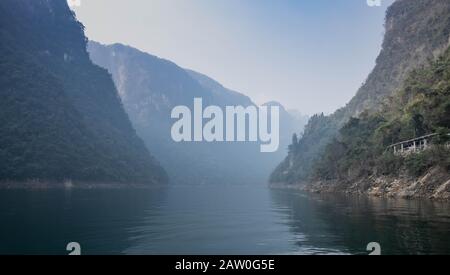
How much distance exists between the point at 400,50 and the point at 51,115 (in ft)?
386

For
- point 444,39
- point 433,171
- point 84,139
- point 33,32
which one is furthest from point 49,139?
point 444,39

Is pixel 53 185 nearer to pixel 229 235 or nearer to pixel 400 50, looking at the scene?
pixel 229 235

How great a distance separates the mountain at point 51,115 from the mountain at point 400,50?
246 ft

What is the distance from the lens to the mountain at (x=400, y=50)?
108 meters

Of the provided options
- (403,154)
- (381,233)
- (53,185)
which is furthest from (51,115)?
(381,233)

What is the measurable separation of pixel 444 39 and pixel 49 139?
11288 cm

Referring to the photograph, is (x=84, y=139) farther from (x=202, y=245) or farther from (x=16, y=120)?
(x=202, y=245)

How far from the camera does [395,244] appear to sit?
17.0m

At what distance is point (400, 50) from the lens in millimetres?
133750

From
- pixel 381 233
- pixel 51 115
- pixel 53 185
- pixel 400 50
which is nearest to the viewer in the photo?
pixel 381 233

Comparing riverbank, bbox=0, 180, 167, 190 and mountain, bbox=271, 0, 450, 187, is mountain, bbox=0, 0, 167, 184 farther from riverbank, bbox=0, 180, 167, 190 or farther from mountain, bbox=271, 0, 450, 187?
mountain, bbox=271, 0, 450, 187

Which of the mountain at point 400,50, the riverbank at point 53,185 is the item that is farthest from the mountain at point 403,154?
the riverbank at point 53,185

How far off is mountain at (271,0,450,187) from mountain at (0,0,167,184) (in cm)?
7502

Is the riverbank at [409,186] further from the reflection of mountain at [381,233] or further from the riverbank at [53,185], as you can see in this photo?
the riverbank at [53,185]
